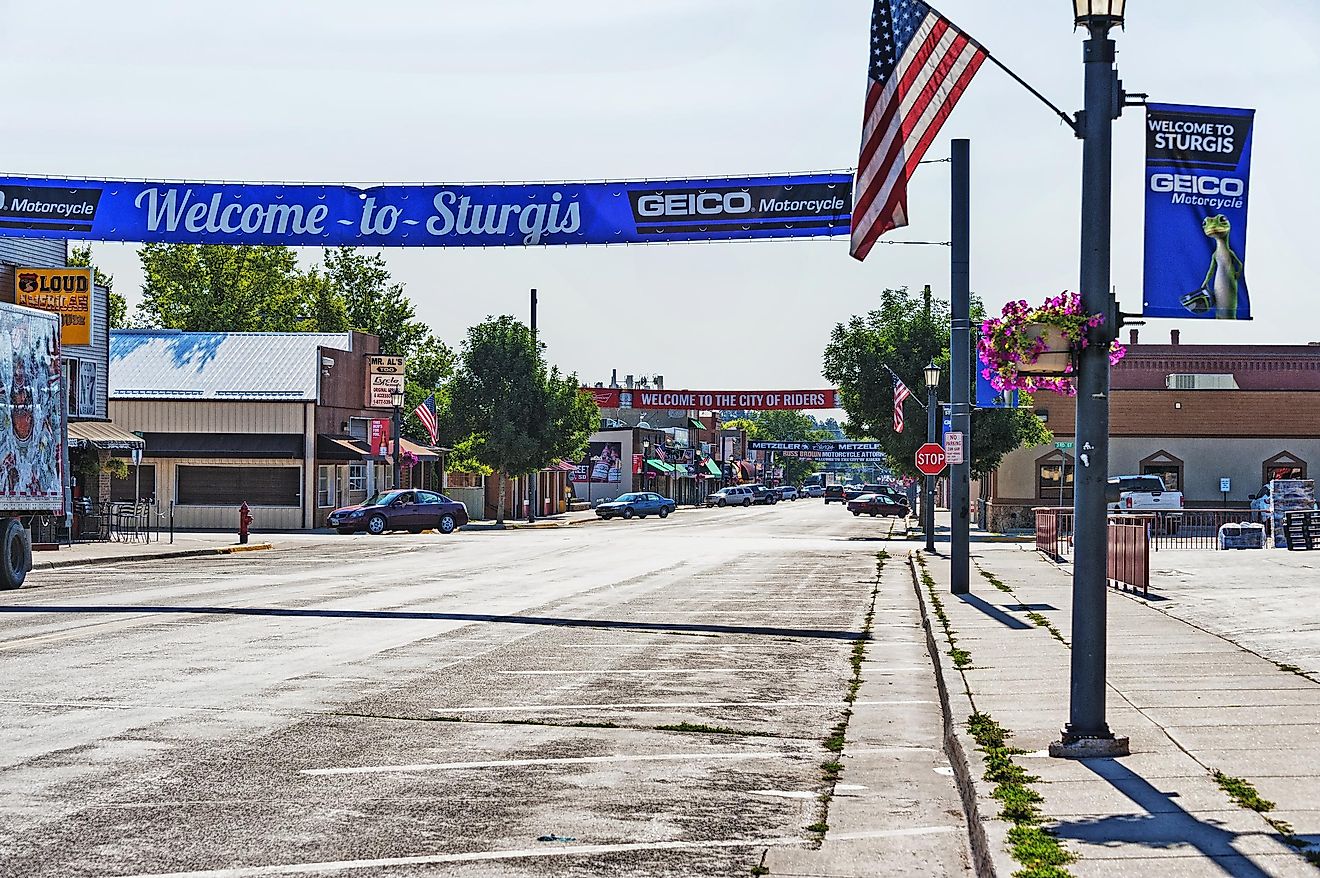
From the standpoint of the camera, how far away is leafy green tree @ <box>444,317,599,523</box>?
226ft

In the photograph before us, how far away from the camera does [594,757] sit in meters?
9.50

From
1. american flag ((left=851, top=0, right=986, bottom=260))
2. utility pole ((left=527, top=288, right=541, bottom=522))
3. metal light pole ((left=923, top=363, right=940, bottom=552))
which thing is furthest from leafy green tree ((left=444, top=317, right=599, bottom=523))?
american flag ((left=851, top=0, right=986, bottom=260))

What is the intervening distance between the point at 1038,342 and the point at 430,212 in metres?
17.3

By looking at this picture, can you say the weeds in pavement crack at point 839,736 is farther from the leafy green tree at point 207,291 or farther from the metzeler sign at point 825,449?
the metzeler sign at point 825,449

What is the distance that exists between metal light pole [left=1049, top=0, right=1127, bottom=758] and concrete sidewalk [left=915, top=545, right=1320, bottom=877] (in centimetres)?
30

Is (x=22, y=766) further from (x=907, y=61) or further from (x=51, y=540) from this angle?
(x=51, y=540)

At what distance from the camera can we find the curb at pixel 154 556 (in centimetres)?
3142

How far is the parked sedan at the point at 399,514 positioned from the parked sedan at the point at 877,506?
36.2 meters

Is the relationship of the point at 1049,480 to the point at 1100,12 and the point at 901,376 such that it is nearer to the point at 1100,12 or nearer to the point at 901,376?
the point at 901,376

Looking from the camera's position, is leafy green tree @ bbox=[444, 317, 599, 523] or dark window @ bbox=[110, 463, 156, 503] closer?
dark window @ bbox=[110, 463, 156, 503]

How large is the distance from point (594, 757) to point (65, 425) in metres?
19.4

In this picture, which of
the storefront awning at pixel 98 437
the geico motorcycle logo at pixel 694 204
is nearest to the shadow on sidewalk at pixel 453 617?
the geico motorcycle logo at pixel 694 204

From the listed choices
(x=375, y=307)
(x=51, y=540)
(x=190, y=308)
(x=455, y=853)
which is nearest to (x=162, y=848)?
(x=455, y=853)

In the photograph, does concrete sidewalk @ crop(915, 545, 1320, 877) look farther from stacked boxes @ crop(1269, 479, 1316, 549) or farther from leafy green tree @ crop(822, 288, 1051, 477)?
leafy green tree @ crop(822, 288, 1051, 477)
